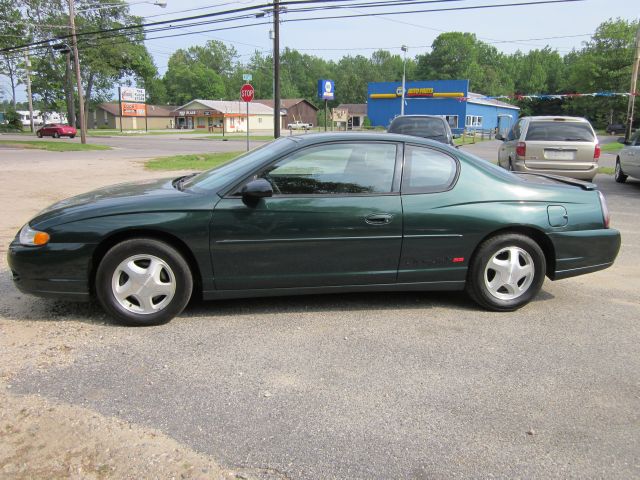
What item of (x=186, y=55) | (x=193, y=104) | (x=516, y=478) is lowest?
(x=516, y=478)

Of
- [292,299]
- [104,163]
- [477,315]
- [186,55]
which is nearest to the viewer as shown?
[477,315]

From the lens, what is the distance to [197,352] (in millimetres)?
3764

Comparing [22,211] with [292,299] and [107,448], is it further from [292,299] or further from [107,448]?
[107,448]

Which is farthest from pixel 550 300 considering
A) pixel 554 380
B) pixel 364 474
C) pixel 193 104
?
pixel 193 104

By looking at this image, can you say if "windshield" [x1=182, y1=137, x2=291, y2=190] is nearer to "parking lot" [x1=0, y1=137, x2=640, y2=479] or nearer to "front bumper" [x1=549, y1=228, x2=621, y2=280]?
"parking lot" [x1=0, y1=137, x2=640, y2=479]

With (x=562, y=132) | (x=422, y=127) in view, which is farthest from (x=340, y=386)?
(x=422, y=127)

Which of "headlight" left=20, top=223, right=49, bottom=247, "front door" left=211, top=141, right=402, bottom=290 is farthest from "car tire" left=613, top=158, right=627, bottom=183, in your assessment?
"headlight" left=20, top=223, right=49, bottom=247

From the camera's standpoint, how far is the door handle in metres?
4.31

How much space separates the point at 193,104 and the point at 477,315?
82.1 metres

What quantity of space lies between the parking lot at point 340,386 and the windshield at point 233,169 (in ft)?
3.47

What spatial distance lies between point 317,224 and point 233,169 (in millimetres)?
925

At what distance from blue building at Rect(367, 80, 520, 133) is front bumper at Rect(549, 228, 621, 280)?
52.2m

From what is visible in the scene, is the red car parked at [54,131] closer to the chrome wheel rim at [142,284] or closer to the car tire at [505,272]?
the chrome wheel rim at [142,284]

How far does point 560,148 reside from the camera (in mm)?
11250
